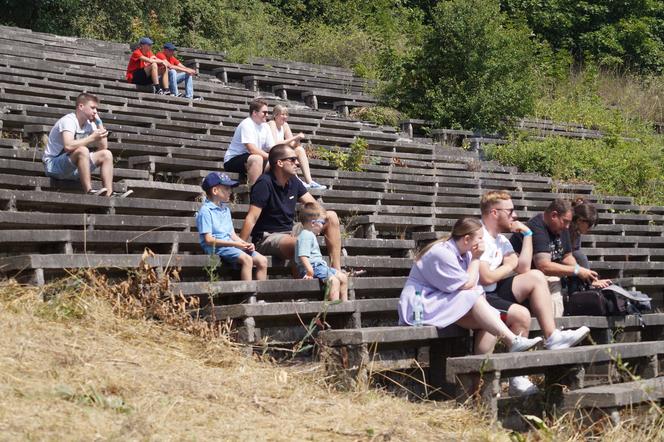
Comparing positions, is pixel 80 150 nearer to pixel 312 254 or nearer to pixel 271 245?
pixel 271 245

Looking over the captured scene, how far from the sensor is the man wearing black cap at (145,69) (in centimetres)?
1627

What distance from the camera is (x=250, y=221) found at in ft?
31.3

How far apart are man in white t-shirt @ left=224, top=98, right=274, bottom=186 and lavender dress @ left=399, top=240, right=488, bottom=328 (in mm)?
3733

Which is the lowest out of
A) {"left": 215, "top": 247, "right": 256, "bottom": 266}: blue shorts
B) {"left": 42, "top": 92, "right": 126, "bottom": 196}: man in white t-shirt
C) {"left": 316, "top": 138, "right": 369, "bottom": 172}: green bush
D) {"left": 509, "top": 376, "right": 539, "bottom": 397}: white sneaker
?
{"left": 509, "top": 376, "right": 539, "bottom": 397}: white sneaker

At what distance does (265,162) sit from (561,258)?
3.40 meters

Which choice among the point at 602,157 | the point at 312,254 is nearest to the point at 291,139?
the point at 312,254

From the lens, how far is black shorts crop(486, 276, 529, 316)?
8.45 m

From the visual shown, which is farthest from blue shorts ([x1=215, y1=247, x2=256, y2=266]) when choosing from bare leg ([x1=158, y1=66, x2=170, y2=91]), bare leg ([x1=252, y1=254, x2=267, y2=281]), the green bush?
bare leg ([x1=158, y1=66, x2=170, y2=91])

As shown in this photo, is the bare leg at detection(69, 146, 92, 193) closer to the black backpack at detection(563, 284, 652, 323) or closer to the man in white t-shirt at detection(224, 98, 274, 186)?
the man in white t-shirt at detection(224, 98, 274, 186)

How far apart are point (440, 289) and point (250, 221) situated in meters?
2.23

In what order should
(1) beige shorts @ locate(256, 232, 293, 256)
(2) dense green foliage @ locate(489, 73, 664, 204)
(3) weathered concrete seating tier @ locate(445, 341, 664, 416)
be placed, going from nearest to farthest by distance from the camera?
(3) weathered concrete seating tier @ locate(445, 341, 664, 416), (1) beige shorts @ locate(256, 232, 293, 256), (2) dense green foliage @ locate(489, 73, 664, 204)

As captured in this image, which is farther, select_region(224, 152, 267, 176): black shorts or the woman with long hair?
the woman with long hair

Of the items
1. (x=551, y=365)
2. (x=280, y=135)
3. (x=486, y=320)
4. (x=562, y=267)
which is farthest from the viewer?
(x=280, y=135)

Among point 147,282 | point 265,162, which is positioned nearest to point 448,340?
point 147,282
